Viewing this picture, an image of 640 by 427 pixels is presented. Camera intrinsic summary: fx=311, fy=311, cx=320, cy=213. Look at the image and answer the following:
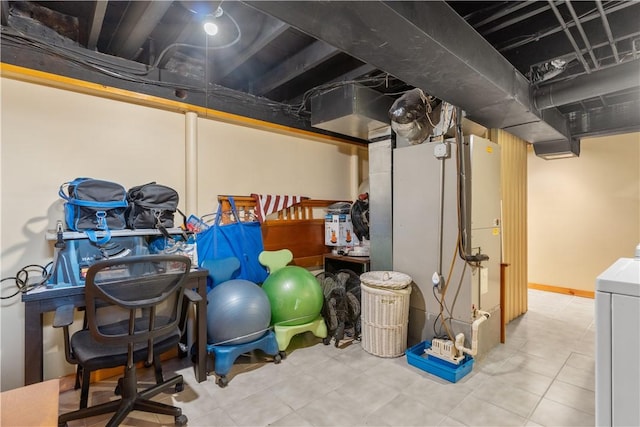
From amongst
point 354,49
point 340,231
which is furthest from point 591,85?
point 340,231

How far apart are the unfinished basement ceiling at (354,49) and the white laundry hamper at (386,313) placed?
5.43 ft

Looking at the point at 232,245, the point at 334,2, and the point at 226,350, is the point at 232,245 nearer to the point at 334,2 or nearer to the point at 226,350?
the point at 226,350

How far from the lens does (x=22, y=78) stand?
2.25 m

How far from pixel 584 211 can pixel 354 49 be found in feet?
17.0

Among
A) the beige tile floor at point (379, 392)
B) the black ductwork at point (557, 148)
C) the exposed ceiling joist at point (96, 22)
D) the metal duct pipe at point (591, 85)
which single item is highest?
the exposed ceiling joist at point (96, 22)

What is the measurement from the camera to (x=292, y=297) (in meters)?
2.89

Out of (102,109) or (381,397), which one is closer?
(381,397)

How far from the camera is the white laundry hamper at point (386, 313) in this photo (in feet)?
9.30

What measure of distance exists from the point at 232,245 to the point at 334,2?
239 centimetres

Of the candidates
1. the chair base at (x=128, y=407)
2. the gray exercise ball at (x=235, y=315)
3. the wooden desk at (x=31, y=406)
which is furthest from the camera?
the gray exercise ball at (x=235, y=315)

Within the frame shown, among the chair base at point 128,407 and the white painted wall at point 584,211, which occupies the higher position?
the white painted wall at point 584,211

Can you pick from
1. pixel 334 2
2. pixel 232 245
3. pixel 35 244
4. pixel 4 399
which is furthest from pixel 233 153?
pixel 4 399

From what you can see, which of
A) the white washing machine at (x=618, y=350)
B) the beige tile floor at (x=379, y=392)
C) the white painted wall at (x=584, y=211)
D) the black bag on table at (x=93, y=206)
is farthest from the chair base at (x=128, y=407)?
the white painted wall at (x=584, y=211)

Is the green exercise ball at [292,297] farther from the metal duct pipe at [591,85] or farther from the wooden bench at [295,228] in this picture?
the metal duct pipe at [591,85]
